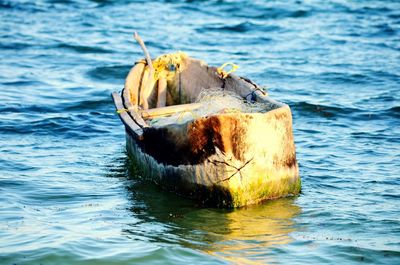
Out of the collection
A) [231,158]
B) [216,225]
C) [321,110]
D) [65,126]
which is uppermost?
[231,158]

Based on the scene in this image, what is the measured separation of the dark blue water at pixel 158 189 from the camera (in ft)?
25.4

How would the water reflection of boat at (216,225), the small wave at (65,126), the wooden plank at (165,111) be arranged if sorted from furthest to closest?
the small wave at (65,126) < the wooden plank at (165,111) < the water reflection of boat at (216,225)

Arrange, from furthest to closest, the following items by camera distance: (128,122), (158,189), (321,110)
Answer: (321,110) → (128,122) → (158,189)

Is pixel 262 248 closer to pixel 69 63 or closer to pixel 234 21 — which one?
pixel 69 63

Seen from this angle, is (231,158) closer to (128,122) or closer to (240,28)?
(128,122)

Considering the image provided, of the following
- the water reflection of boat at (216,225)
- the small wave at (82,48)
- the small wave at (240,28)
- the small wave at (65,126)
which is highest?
the small wave at (240,28)

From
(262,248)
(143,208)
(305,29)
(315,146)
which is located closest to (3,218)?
(143,208)

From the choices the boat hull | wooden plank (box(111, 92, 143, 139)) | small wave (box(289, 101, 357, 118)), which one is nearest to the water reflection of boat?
the boat hull

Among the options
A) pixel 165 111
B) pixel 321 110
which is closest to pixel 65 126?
pixel 165 111

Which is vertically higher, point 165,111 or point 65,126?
point 165,111

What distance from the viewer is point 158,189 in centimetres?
945

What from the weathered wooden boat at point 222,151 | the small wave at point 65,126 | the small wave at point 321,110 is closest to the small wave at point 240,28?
the small wave at point 321,110

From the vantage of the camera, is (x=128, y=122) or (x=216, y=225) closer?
(x=216, y=225)

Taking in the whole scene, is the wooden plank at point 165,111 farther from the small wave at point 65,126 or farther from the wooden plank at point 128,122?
the small wave at point 65,126
